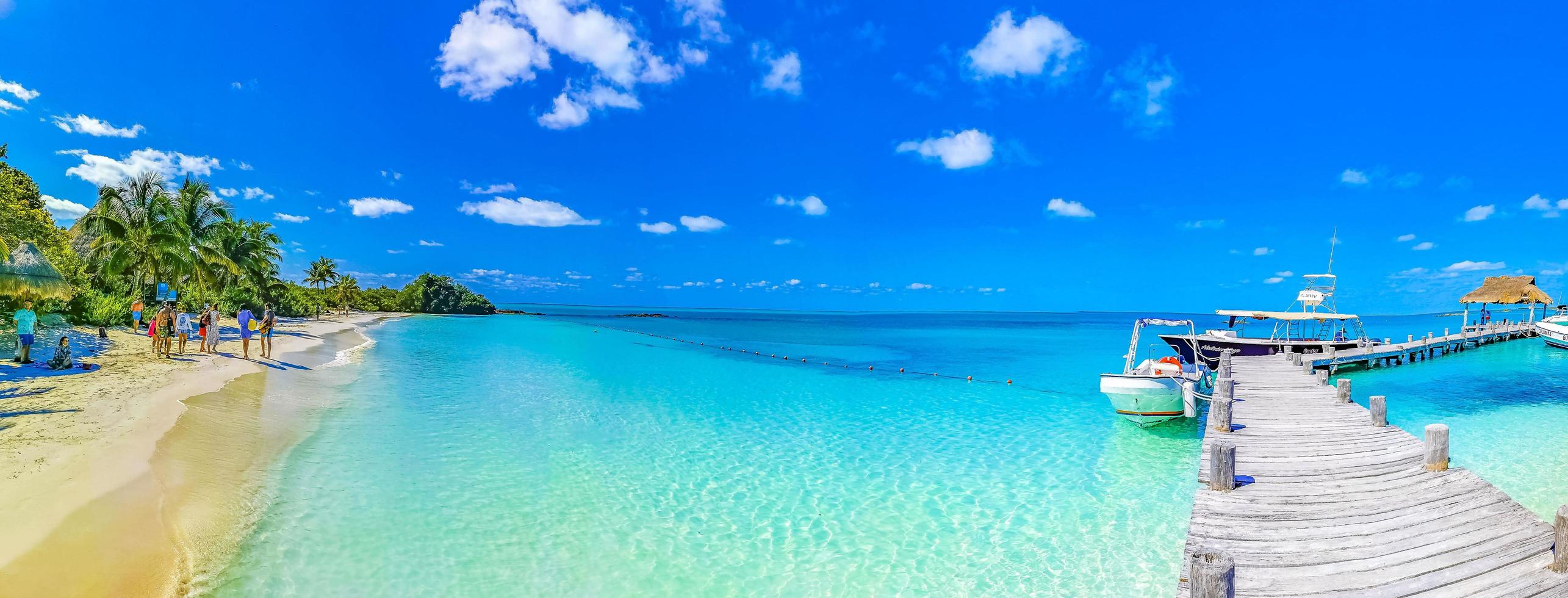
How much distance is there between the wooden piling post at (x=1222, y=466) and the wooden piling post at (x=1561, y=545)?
2558 millimetres

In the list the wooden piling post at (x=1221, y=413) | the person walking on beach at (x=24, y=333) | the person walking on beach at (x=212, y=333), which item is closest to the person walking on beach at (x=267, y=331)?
the person walking on beach at (x=212, y=333)

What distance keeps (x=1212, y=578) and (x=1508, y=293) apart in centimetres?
6344

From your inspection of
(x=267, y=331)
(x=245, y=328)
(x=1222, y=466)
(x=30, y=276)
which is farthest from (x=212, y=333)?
(x=1222, y=466)

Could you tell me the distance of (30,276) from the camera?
14406mm

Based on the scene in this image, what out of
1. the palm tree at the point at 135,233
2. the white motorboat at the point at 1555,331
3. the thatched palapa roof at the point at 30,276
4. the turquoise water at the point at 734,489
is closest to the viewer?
the turquoise water at the point at 734,489

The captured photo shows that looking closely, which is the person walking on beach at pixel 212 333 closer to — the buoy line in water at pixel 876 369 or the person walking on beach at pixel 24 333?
the person walking on beach at pixel 24 333

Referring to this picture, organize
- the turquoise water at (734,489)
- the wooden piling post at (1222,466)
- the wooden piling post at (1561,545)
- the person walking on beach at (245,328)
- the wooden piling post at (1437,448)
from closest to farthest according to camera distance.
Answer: the wooden piling post at (1561,545)
the turquoise water at (734,489)
the wooden piling post at (1222,466)
the wooden piling post at (1437,448)
the person walking on beach at (245,328)

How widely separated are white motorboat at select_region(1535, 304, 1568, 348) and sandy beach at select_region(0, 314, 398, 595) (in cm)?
5905

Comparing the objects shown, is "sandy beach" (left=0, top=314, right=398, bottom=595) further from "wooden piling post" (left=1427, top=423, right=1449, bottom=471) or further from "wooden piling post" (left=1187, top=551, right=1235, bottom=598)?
"wooden piling post" (left=1427, top=423, right=1449, bottom=471)

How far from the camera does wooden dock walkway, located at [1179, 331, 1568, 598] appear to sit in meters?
5.22

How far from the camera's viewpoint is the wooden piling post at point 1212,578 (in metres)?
4.31

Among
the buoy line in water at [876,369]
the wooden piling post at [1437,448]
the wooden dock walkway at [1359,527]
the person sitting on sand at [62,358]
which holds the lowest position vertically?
the buoy line in water at [876,369]

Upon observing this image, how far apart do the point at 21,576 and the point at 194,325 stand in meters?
32.7

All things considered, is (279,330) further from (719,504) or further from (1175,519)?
(1175,519)
